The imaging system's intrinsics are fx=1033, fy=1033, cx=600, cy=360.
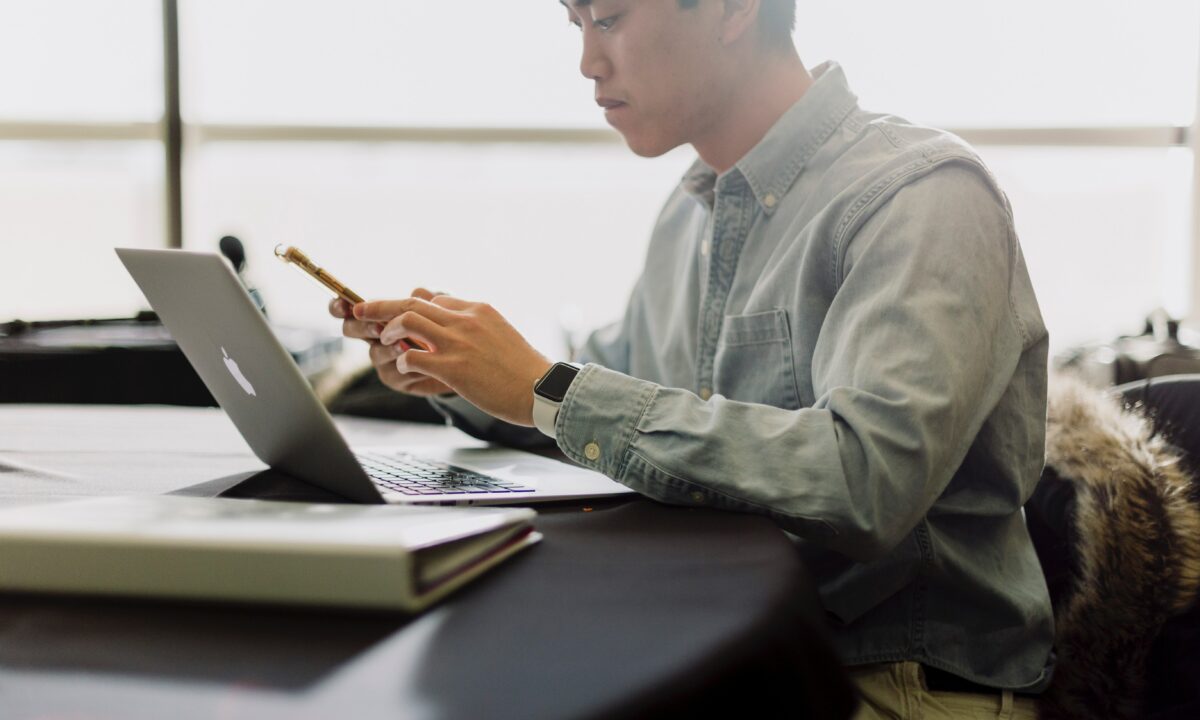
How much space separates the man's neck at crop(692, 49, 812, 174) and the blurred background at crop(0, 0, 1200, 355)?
1.46m

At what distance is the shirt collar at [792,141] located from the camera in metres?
1.13

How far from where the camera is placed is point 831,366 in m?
0.88

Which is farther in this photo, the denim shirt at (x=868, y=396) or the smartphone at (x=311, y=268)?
the smartphone at (x=311, y=268)

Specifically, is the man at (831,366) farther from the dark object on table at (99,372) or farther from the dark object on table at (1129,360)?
the dark object on table at (99,372)

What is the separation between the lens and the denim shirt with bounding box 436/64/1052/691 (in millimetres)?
790

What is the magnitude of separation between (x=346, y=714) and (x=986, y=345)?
0.63m

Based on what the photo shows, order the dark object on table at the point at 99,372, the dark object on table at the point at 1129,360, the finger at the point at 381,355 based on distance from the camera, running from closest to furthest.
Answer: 1. the finger at the point at 381,355
2. the dark object on table at the point at 1129,360
3. the dark object on table at the point at 99,372

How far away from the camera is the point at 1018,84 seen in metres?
2.65

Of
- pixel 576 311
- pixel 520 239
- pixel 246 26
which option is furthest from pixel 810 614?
A: pixel 246 26

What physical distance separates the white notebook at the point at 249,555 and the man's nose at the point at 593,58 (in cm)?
76

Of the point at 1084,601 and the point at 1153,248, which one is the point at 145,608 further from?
the point at 1153,248

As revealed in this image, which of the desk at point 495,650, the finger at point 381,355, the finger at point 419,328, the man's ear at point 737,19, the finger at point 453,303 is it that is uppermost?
the man's ear at point 737,19

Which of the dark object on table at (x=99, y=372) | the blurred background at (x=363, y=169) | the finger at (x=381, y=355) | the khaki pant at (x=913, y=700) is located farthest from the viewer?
the blurred background at (x=363, y=169)

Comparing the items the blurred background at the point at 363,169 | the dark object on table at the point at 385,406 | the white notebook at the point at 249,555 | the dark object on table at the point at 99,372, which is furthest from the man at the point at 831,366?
the blurred background at the point at 363,169
